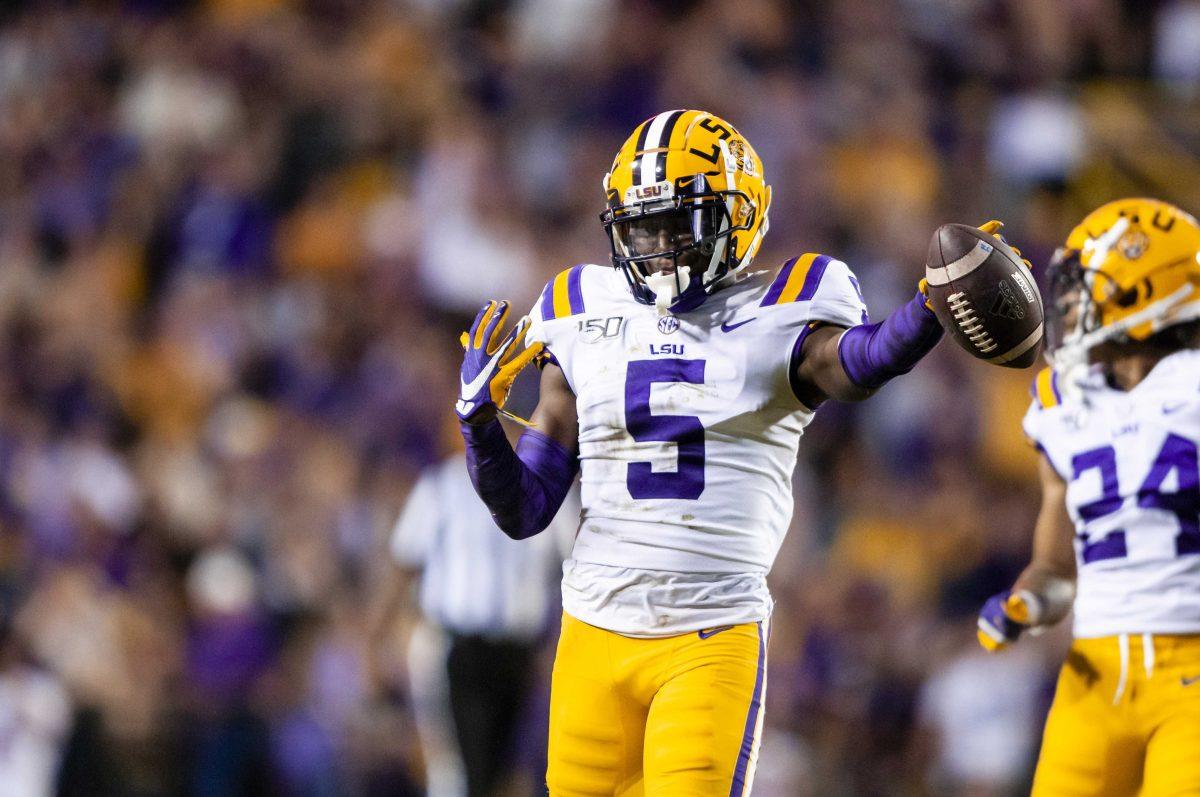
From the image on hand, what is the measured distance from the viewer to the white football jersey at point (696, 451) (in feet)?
11.8

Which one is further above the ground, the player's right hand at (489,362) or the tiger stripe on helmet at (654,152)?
the tiger stripe on helmet at (654,152)

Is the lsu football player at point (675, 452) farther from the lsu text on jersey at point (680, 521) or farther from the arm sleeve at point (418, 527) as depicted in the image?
the arm sleeve at point (418, 527)

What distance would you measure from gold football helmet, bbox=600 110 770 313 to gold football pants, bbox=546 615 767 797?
2.60 ft

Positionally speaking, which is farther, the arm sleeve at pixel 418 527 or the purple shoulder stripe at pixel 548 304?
the arm sleeve at pixel 418 527

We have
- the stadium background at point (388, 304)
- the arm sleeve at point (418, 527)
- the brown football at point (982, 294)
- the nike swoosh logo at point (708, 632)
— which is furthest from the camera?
the stadium background at point (388, 304)

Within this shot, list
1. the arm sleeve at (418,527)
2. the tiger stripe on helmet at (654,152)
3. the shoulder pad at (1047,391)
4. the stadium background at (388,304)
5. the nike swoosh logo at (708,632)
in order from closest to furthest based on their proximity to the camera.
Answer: the nike swoosh logo at (708,632) < the tiger stripe on helmet at (654,152) < the shoulder pad at (1047,391) < the arm sleeve at (418,527) < the stadium background at (388,304)

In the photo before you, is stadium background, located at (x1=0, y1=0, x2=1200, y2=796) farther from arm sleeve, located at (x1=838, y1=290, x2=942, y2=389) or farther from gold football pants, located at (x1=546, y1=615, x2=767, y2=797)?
arm sleeve, located at (x1=838, y1=290, x2=942, y2=389)

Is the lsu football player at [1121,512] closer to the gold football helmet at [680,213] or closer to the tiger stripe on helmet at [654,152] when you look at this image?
the gold football helmet at [680,213]

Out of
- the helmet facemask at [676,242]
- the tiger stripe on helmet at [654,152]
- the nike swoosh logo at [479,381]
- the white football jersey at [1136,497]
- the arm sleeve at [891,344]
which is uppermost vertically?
the tiger stripe on helmet at [654,152]

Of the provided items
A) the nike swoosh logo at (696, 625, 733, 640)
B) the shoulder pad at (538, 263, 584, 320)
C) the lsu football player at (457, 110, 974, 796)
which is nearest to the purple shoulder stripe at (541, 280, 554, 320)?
the shoulder pad at (538, 263, 584, 320)

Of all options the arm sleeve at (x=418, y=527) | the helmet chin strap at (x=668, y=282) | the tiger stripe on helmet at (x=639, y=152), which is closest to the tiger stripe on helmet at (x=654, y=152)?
the tiger stripe on helmet at (x=639, y=152)

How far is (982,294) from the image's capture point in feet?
10.5

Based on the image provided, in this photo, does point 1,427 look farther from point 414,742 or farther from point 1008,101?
point 1008,101

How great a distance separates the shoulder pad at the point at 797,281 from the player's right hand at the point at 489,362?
0.57m
